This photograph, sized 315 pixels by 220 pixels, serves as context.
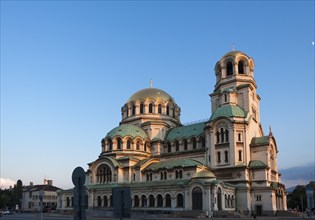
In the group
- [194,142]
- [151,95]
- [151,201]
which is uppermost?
[151,95]

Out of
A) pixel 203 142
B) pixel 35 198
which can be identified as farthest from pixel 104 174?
pixel 35 198

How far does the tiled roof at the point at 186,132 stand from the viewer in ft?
246

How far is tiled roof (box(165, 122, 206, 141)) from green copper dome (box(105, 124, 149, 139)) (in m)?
5.24

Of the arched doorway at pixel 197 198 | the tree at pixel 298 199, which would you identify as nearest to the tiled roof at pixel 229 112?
the arched doorway at pixel 197 198

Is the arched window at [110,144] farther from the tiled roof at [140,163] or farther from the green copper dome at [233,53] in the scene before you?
the green copper dome at [233,53]

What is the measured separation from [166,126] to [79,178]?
71142 millimetres

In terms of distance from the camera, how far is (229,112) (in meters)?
67.1

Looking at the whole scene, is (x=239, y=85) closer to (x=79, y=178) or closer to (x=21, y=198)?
(x=79, y=178)

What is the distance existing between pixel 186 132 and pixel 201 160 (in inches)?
325

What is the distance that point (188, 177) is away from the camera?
65.8 metres

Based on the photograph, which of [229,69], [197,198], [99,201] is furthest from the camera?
[229,69]

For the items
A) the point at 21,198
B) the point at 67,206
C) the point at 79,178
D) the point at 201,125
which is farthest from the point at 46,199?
the point at 79,178

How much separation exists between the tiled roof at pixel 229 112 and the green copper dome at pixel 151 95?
20.8 m

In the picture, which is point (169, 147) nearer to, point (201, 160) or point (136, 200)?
point (201, 160)
